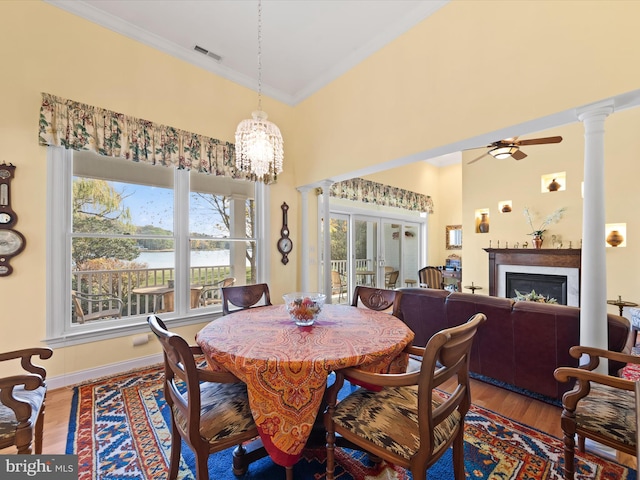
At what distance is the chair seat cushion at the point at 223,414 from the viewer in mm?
1313

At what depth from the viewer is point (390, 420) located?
132 cm

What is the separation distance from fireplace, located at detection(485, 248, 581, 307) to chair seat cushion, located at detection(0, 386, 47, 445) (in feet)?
20.6

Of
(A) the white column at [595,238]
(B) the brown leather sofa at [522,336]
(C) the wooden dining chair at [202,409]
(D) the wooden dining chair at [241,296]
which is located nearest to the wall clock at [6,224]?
(D) the wooden dining chair at [241,296]

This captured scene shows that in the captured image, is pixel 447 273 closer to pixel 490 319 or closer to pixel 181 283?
pixel 490 319

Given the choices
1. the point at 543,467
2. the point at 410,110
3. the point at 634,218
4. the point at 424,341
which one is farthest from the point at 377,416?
the point at 634,218

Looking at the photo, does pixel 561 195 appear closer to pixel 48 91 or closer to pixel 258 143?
pixel 258 143

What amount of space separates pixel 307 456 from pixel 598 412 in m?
1.59

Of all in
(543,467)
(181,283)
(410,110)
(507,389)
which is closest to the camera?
(543,467)

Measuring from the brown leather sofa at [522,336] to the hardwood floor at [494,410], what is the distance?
11 cm

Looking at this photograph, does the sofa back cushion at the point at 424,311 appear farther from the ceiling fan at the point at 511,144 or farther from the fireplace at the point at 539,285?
the fireplace at the point at 539,285

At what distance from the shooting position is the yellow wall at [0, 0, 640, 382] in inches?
77.5

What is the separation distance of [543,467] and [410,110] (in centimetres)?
291

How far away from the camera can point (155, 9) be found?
2748 mm

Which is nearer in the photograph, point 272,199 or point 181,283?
point 181,283
